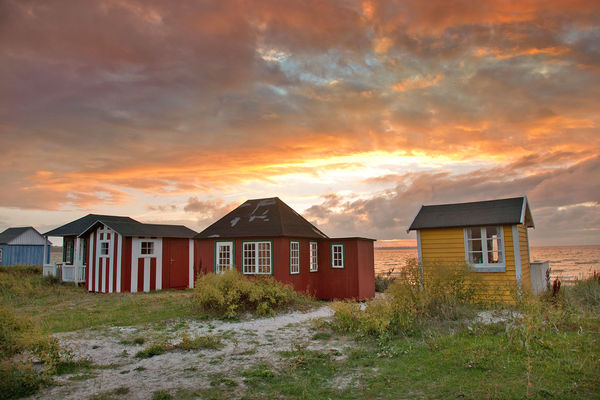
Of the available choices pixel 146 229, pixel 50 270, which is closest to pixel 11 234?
pixel 50 270

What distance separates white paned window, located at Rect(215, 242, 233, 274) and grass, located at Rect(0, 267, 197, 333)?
1912 millimetres

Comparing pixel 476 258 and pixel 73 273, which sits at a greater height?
pixel 476 258

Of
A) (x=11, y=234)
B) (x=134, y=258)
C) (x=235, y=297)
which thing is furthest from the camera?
(x=11, y=234)

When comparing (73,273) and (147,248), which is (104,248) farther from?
(73,273)

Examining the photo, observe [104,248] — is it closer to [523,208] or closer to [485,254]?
[485,254]

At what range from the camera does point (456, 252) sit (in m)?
14.9

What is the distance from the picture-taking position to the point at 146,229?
21891 mm

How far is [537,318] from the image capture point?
25.0ft

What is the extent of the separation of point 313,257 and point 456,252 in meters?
6.26

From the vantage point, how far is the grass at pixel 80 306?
12.0 m

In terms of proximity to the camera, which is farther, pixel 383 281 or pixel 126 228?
pixel 383 281

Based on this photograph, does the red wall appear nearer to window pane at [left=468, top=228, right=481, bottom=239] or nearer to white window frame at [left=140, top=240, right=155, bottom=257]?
white window frame at [left=140, top=240, right=155, bottom=257]

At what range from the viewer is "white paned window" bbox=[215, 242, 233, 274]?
1777 centimetres

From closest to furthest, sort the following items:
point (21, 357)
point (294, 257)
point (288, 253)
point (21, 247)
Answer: point (21, 357)
point (288, 253)
point (294, 257)
point (21, 247)
